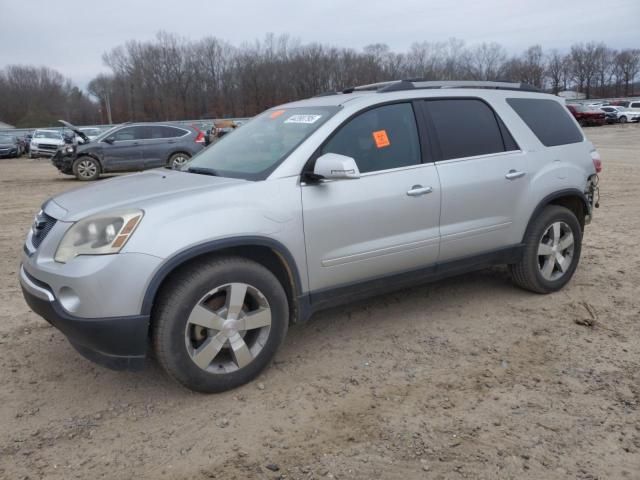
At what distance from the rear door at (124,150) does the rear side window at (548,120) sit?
1262cm

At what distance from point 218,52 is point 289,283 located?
9657 centimetres

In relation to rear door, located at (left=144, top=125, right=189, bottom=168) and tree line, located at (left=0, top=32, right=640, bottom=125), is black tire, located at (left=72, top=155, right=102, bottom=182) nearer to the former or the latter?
rear door, located at (left=144, top=125, right=189, bottom=168)

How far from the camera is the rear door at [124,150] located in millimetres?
15454

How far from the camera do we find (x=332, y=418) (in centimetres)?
313

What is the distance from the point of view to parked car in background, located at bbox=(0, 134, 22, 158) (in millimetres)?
30312

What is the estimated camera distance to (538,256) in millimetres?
4824

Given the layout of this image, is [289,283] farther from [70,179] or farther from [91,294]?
[70,179]

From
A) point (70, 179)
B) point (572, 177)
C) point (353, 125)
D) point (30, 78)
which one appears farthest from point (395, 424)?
point (30, 78)

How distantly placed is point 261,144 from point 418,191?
1.17 meters

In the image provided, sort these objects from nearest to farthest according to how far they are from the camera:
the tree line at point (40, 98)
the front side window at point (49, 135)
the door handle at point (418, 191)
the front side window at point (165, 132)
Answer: the door handle at point (418, 191), the front side window at point (165, 132), the front side window at point (49, 135), the tree line at point (40, 98)

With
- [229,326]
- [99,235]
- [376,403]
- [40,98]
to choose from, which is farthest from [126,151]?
[40,98]

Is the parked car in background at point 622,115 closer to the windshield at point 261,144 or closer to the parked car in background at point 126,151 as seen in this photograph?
the parked car in background at point 126,151

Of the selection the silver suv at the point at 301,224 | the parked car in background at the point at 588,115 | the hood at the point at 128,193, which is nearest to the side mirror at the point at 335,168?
the silver suv at the point at 301,224

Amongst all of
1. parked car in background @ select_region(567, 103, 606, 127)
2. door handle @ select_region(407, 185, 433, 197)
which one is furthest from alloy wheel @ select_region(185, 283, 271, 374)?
parked car in background @ select_region(567, 103, 606, 127)
